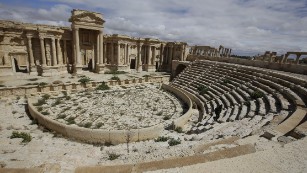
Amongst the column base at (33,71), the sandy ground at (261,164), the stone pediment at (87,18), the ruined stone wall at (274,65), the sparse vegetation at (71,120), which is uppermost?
the stone pediment at (87,18)

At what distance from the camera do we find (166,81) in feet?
97.6

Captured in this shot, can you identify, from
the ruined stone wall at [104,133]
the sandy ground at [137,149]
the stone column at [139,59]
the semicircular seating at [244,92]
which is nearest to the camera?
the sandy ground at [137,149]

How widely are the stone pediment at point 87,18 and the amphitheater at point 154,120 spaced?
26 cm

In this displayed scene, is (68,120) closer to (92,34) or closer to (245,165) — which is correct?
(245,165)

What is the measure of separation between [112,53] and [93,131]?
76.4 ft

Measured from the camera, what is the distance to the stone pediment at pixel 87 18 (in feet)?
84.6

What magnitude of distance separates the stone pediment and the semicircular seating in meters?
13.7

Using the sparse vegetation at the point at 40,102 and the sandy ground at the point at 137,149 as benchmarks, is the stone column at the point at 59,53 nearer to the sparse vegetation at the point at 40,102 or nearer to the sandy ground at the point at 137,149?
the sandy ground at the point at 137,149

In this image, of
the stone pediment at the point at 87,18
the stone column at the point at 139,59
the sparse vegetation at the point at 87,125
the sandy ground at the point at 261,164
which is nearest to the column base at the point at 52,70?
the stone pediment at the point at 87,18

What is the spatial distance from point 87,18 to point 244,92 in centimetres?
2165

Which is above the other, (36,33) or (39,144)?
(36,33)

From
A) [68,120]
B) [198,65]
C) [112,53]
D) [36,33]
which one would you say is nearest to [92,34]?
[112,53]

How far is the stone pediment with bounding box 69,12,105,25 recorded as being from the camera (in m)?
25.8

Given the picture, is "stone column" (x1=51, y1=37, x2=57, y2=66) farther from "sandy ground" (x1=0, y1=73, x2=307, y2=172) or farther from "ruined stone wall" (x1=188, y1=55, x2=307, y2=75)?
"ruined stone wall" (x1=188, y1=55, x2=307, y2=75)
